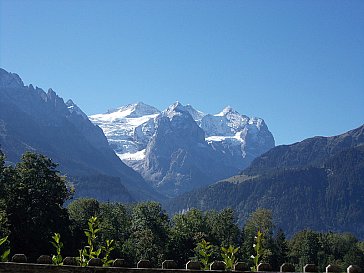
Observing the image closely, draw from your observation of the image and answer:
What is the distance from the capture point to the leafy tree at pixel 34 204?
5244 centimetres

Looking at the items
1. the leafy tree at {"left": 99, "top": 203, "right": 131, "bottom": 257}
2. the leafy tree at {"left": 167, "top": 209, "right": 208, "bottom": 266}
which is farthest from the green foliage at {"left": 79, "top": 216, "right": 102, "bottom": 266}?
the leafy tree at {"left": 99, "top": 203, "right": 131, "bottom": 257}

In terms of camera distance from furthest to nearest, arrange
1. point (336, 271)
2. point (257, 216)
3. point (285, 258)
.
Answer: point (257, 216) → point (285, 258) → point (336, 271)

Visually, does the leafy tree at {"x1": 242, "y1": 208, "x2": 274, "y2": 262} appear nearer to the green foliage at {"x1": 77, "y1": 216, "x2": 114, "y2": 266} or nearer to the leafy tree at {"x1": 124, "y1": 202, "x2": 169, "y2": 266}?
the leafy tree at {"x1": 124, "y1": 202, "x2": 169, "y2": 266}

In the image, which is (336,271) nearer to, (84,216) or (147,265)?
(147,265)

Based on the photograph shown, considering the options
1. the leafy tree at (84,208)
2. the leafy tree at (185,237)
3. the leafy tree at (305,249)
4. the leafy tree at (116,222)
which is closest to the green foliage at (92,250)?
the leafy tree at (185,237)

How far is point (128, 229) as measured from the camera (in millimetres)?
93625

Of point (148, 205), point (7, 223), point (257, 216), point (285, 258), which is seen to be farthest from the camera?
point (257, 216)

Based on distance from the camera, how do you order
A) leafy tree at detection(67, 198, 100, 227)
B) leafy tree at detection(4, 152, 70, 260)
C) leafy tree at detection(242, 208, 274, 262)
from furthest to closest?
leafy tree at detection(242, 208, 274, 262) → leafy tree at detection(67, 198, 100, 227) → leafy tree at detection(4, 152, 70, 260)

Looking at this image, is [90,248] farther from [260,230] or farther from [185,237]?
[260,230]

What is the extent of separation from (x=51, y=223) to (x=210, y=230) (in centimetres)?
4730

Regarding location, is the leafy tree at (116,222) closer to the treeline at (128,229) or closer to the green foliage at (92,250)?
the treeline at (128,229)

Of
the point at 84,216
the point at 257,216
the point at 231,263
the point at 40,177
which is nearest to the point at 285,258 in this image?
the point at 257,216

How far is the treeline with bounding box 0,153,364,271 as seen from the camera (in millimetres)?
53434

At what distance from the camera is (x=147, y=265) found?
11.9 metres
